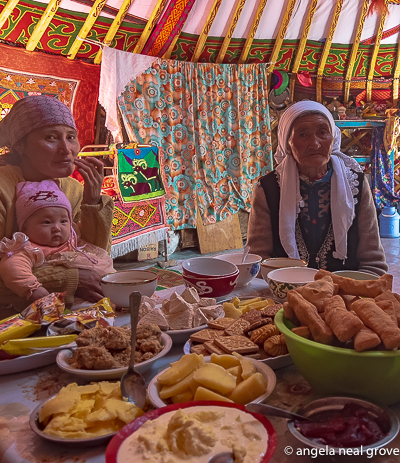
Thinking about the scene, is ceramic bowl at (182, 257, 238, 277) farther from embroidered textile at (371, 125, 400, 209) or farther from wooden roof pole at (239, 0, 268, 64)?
embroidered textile at (371, 125, 400, 209)

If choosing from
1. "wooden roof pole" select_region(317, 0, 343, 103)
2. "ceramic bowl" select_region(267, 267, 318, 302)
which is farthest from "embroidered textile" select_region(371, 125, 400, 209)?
"ceramic bowl" select_region(267, 267, 318, 302)

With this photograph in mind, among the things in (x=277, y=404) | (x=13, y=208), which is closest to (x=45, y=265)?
(x=13, y=208)

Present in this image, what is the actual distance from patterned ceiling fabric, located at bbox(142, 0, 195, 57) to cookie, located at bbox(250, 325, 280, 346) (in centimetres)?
422

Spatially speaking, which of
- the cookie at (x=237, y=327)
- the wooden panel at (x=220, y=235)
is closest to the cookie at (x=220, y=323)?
the cookie at (x=237, y=327)

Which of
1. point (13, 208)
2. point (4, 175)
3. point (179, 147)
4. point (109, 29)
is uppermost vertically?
point (109, 29)

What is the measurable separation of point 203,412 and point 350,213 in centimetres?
133

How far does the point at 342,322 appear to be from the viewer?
51 cm

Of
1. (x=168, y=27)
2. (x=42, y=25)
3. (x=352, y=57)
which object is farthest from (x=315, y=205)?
(x=352, y=57)

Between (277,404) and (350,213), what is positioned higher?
(350,213)

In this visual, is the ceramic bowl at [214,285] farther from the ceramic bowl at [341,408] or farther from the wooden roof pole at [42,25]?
the wooden roof pole at [42,25]

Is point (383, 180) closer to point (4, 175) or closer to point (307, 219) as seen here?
point (307, 219)

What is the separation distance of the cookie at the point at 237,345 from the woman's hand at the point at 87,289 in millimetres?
626

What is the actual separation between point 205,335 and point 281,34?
5.36 m

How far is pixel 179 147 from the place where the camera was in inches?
184
